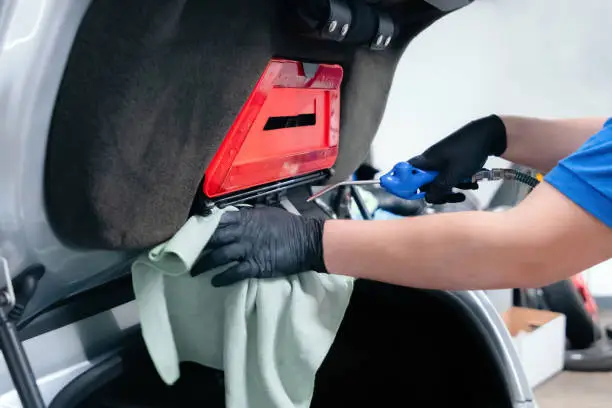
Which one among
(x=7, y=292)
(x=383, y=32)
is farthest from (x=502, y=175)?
(x=7, y=292)

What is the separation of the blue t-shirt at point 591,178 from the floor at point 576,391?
155 cm

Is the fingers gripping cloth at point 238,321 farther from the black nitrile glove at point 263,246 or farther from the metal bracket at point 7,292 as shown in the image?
the metal bracket at point 7,292

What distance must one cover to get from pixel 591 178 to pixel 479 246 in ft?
0.45

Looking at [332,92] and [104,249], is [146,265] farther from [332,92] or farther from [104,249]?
[332,92]

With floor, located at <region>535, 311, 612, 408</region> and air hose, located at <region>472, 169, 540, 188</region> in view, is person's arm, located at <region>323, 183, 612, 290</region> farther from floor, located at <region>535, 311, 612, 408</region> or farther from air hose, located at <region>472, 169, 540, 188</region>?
floor, located at <region>535, 311, 612, 408</region>

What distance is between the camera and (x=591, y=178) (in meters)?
0.64

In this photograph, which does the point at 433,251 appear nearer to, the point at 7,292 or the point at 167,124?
the point at 167,124

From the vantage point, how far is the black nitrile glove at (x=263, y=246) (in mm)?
686

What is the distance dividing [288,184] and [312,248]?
0.56 ft

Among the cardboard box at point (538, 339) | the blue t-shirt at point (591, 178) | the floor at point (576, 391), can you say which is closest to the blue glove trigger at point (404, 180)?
the blue t-shirt at point (591, 178)

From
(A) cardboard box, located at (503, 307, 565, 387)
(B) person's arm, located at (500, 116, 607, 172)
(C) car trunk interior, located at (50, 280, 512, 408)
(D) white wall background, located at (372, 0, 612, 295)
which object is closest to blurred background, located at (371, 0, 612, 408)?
(D) white wall background, located at (372, 0, 612, 295)

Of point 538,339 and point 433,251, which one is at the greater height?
point 433,251

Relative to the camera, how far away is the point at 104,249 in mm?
616

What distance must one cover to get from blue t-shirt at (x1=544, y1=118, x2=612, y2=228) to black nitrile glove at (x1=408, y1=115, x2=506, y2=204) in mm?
334
